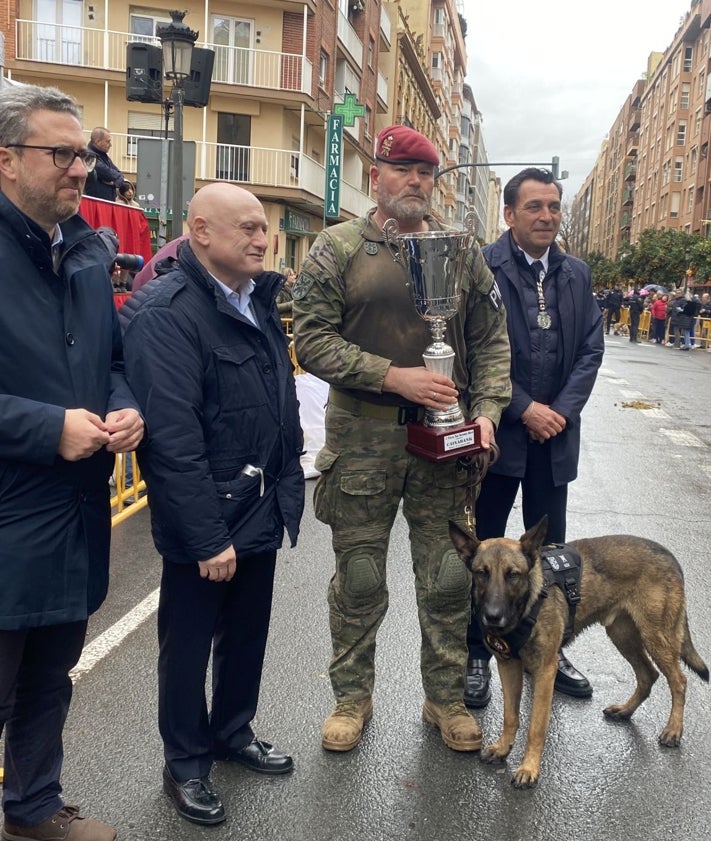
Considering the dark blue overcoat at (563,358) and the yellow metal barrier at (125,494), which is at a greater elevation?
the dark blue overcoat at (563,358)

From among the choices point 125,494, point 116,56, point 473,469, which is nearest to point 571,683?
point 473,469

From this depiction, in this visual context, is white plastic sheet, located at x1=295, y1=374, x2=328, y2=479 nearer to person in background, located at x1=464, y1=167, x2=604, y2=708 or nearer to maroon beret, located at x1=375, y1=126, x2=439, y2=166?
person in background, located at x1=464, y1=167, x2=604, y2=708

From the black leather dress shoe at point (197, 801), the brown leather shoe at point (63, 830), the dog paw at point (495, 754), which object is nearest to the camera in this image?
the brown leather shoe at point (63, 830)

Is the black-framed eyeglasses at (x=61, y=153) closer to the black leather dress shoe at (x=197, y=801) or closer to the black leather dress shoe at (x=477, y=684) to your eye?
the black leather dress shoe at (x=197, y=801)

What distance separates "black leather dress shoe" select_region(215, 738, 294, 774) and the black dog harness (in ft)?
3.04

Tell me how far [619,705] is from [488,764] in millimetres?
785

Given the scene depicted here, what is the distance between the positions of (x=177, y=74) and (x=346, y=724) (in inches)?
386

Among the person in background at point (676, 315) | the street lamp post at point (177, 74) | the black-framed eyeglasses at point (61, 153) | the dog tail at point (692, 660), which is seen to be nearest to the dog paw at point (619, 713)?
the dog tail at point (692, 660)

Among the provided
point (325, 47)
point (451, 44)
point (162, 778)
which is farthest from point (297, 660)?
point (451, 44)

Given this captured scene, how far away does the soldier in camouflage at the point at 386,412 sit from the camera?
3350mm

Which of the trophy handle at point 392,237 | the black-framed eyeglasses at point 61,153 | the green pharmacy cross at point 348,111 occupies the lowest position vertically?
the trophy handle at point 392,237

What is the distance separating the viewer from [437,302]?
3311 millimetres

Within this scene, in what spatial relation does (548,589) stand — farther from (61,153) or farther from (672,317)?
(672,317)

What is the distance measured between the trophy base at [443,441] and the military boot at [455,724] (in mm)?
1097
